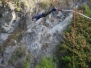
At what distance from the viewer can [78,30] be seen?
26.2 feet

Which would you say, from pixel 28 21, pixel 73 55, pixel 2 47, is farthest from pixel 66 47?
pixel 2 47

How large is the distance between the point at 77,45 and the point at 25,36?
1.81 m

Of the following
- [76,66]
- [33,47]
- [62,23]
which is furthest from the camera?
[62,23]

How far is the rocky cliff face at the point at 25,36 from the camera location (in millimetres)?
7652

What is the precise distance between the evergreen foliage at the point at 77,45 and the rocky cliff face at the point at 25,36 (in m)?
0.46

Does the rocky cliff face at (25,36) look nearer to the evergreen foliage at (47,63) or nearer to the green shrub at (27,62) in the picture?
the green shrub at (27,62)

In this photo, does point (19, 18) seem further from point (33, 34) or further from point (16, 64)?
point (16, 64)

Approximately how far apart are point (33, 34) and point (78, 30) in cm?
156

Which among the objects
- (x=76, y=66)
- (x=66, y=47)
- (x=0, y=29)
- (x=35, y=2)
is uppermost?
(x=35, y=2)

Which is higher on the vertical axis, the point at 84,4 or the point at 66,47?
the point at 84,4

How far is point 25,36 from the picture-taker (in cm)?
798

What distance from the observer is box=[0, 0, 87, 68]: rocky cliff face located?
25.1ft

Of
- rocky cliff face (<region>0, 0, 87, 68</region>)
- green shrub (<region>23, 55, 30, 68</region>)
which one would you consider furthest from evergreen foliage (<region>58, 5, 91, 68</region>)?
green shrub (<region>23, 55, 30, 68</region>)

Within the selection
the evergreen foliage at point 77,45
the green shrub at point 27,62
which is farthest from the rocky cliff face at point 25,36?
the evergreen foliage at point 77,45
